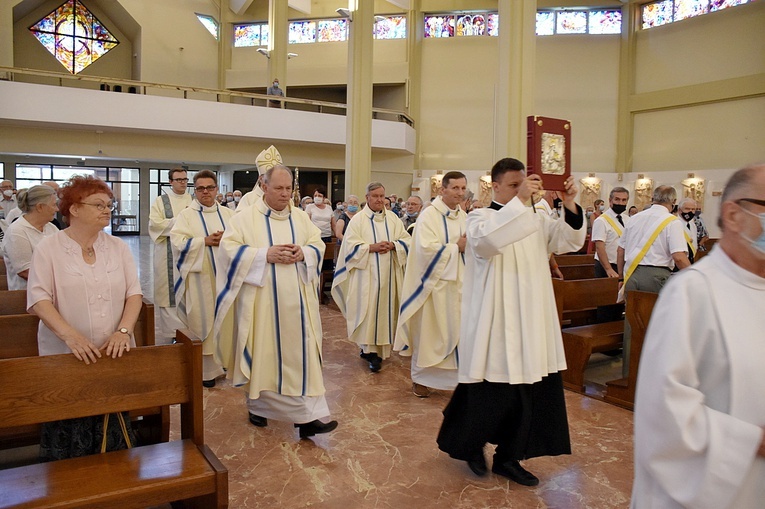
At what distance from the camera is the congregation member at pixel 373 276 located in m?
6.05

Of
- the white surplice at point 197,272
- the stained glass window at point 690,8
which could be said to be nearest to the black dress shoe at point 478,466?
the white surplice at point 197,272

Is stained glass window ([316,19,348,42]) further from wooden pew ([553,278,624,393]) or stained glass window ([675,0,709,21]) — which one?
wooden pew ([553,278,624,393])

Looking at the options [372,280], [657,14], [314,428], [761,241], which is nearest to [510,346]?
[314,428]

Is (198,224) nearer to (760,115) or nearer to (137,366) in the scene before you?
(137,366)

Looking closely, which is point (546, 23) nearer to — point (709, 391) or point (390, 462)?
point (390, 462)

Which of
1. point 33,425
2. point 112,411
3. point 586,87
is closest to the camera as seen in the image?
point 112,411

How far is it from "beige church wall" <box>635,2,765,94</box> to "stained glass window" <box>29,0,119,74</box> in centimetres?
1852

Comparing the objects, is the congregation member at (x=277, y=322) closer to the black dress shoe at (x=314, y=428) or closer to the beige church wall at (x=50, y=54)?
the black dress shoe at (x=314, y=428)

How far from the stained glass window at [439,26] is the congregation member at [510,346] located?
19.8m

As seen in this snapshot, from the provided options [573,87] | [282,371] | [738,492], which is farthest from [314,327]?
[573,87]

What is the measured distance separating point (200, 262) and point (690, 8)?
1927 centimetres

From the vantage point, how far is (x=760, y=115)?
17672 mm

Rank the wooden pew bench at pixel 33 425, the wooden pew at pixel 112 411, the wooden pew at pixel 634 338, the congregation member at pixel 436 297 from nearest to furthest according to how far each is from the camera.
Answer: the wooden pew at pixel 112 411 < the wooden pew bench at pixel 33 425 < the wooden pew at pixel 634 338 < the congregation member at pixel 436 297

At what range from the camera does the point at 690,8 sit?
1933 centimetres
